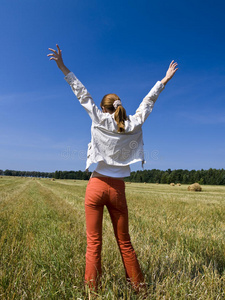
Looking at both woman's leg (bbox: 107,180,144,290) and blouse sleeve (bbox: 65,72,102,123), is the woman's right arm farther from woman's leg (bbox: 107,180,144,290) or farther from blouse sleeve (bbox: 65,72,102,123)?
woman's leg (bbox: 107,180,144,290)

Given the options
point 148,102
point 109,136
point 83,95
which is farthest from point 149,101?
point 83,95

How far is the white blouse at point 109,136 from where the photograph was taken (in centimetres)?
231

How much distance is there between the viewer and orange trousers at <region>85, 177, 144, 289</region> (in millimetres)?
2268

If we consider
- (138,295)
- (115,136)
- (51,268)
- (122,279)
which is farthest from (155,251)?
(115,136)

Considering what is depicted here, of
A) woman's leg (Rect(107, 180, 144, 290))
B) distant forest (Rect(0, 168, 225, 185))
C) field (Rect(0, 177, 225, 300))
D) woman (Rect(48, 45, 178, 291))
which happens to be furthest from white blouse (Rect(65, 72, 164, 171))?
distant forest (Rect(0, 168, 225, 185))

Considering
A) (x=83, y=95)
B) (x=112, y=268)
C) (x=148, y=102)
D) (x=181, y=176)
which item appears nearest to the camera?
(x=83, y=95)

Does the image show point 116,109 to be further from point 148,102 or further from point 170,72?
point 170,72

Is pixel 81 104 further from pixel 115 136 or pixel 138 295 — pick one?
pixel 138 295

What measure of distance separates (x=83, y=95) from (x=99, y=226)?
4.37ft

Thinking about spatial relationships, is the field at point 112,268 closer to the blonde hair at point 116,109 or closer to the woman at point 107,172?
the woman at point 107,172

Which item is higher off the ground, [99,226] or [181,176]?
[181,176]

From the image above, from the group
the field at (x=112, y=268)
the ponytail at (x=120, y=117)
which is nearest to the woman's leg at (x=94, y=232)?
the field at (x=112, y=268)

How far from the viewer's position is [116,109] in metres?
2.37

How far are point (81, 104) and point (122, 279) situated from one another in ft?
6.43
